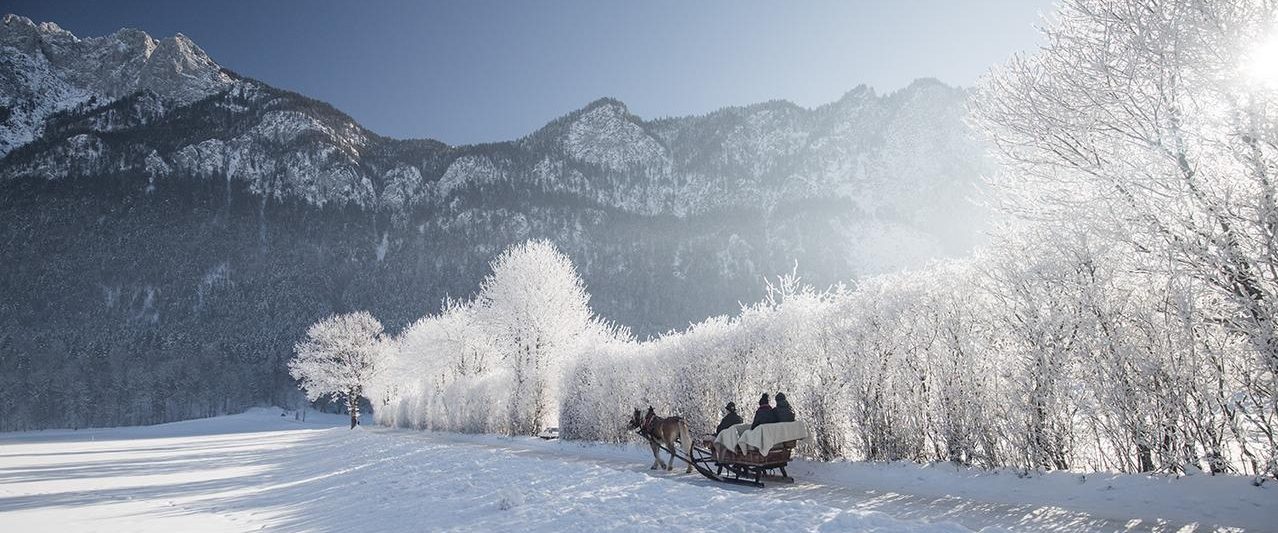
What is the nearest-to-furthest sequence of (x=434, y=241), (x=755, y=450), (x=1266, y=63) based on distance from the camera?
(x=1266, y=63) < (x=755, y=450) < (x=434, y=241)

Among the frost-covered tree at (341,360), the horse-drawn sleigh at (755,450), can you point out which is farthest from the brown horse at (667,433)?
the frost-covered tree at (341,360)

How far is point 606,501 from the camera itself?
28.3 feet

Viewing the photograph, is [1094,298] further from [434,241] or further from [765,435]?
[434,241]

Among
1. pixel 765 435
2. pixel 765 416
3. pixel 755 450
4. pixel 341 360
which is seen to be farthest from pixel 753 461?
pixel 341 360

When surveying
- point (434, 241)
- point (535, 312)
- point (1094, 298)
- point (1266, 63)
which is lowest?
point (1094, 298)

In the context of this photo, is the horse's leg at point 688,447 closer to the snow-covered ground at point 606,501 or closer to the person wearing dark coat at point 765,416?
the snow-covered ground at point 606,501

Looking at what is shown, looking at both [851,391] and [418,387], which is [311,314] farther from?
[851,391]

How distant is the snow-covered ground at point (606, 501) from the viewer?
676 centimetres

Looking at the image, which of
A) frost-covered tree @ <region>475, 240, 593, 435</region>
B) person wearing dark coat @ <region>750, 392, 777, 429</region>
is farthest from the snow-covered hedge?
frost-covered tree @ <region>475, 240, 593, 435</region>

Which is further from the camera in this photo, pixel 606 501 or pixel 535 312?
pixel 535 312

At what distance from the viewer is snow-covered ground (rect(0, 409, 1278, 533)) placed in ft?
22.2

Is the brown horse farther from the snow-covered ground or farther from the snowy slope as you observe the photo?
the snowy slope

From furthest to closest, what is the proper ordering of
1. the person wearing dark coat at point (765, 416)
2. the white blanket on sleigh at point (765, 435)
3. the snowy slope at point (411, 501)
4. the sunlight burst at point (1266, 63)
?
1. the person wearing dark coat at point (765, 416)
2. the white blanket on sleigh at point (765, 435)
3. the snowy slope at point (411, 501)
4. the sunlight burst at point (1266, 63)

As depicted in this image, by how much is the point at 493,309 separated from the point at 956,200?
616 feet
